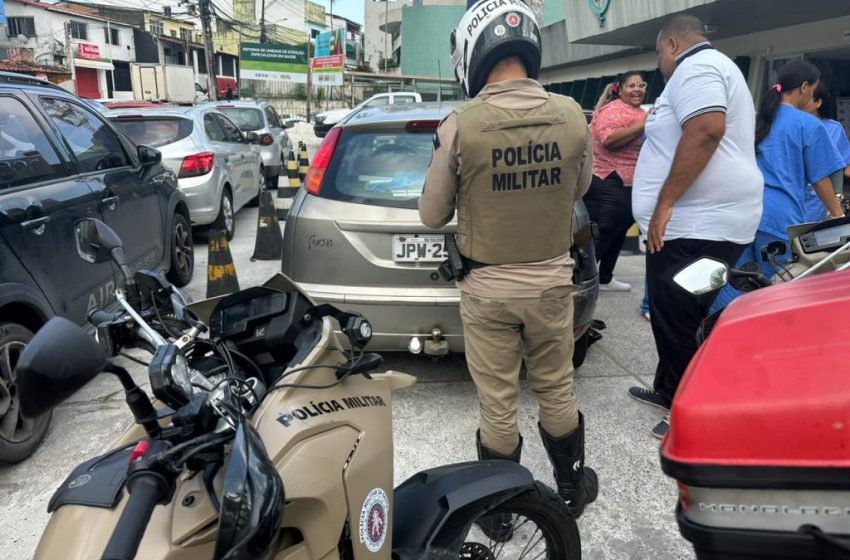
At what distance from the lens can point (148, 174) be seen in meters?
4.81

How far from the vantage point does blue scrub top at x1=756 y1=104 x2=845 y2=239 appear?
137 inches

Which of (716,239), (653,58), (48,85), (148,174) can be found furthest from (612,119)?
(653,58)

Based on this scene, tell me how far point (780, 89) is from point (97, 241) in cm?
373

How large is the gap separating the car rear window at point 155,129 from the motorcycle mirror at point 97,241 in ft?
20.2

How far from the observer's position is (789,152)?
3.52 metres

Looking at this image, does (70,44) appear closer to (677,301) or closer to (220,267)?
(220,267)

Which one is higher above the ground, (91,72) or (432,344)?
(91,72)

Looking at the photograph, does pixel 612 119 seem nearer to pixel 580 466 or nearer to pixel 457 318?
pixel 457 318

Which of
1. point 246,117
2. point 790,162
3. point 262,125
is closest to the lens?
point 790,162

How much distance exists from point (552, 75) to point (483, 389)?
21.6 m

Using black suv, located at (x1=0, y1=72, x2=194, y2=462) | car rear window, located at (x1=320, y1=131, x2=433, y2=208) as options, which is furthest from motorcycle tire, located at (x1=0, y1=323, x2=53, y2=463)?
car rear window, located at (x1=320, y1=131, x2=433, y2=208)

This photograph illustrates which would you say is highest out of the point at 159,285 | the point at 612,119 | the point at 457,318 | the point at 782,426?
the point at 612,119

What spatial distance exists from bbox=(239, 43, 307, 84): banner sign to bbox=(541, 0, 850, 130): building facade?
2007 cm

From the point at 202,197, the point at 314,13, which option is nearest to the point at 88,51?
the point at 314,13
